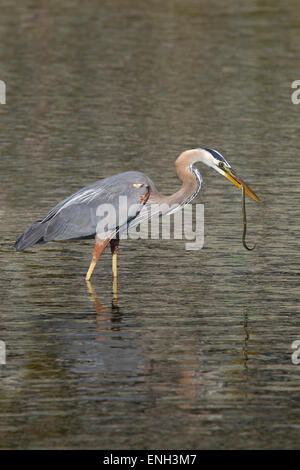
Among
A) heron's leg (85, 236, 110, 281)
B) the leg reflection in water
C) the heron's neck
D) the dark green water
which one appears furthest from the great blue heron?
the leg reflection in water

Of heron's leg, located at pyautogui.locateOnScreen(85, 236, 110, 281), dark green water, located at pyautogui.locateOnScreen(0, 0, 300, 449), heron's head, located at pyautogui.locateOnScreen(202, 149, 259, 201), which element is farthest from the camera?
heron's head, located at pyautogui.locateOnScreen(202, 149, 259, 201)

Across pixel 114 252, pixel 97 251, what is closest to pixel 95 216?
pixel 97 251

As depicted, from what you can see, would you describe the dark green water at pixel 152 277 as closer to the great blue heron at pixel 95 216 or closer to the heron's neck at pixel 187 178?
the great blue heron at pixel 95 216

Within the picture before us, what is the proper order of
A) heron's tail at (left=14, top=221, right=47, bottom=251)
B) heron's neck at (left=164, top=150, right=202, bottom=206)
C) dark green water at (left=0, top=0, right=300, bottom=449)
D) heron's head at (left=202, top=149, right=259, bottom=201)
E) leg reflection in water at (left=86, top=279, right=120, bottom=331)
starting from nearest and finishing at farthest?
1. dark green water at (left=0, top=0, right=300, bottom=449)
2. leg reflection in water at (left=86, top=279, right=120, bottom=331)
3. heron's tail at (left=14, top=221, right=47, bottom=251)
4. heron's head at (left=202, top=149, right=259, bottom=201)
5. heron's neck at (left=164, top=150, right=202, bottom=206)

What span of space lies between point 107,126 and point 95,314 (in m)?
12.7

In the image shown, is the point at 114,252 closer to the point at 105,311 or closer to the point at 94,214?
the point at 94,214

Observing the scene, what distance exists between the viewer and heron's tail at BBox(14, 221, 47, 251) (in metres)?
14.0

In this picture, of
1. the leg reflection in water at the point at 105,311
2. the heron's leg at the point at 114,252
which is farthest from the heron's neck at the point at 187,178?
the leg reflection in water at the point at 105,311

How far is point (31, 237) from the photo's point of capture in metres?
14.0

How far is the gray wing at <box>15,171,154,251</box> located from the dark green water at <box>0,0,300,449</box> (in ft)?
1.77

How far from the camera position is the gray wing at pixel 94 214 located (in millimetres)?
14075

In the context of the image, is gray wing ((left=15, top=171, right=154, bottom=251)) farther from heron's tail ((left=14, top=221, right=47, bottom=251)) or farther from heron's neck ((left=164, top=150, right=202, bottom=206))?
heron's neck ((left=164, top=150, right=202, bottom=206))

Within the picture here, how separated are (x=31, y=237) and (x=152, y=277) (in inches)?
58.4
